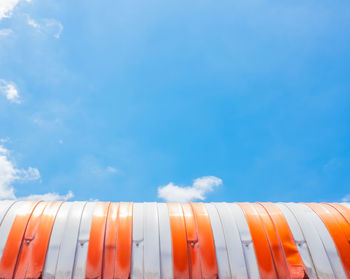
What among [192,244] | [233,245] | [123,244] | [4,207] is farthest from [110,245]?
[4,207]

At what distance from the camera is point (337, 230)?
11812 millimetres

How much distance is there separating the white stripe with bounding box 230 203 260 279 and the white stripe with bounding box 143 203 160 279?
12.7 ft

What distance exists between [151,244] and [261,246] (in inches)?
193

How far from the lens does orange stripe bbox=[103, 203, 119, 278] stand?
10010 millimetres

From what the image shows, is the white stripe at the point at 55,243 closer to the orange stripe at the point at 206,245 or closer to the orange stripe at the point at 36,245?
the orange stripe at the point at 36,245

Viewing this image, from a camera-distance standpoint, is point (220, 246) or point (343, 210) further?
point (343, 210)

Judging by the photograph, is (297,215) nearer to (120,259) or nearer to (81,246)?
(120,259)

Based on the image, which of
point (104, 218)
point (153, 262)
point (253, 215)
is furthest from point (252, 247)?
point (104, 218)

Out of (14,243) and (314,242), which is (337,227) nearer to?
(314,242)

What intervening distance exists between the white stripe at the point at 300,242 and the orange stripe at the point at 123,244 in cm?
761

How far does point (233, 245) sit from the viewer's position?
10953 millimetres

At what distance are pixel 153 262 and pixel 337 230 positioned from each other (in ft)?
29.1

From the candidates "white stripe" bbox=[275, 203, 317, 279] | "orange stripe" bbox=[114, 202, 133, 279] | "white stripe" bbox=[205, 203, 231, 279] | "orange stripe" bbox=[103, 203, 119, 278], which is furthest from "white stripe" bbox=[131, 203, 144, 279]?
"white stripe" bbox=[275, 203, 317, 279]

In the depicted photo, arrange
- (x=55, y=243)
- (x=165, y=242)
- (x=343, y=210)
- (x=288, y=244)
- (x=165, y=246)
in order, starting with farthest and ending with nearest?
(x=343, y=210) → (x=288, y=244) → (x=165, y=242) → (x=165, y=246) → (x=55, y=243)
